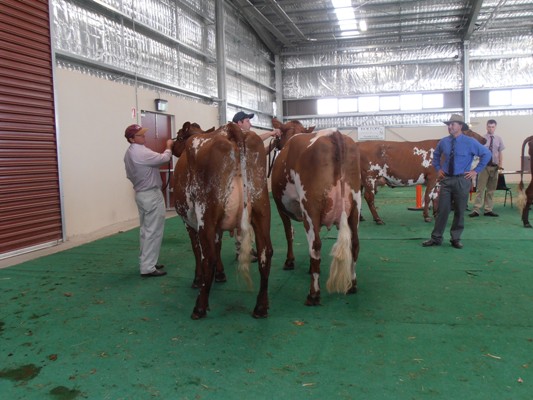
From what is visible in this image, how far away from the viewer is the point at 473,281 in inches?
Result: 172

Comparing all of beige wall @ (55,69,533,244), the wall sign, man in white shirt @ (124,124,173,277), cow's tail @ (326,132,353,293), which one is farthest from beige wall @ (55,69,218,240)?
the wall sign

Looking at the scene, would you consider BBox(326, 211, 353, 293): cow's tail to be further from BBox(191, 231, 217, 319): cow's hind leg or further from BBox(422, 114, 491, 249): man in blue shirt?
BBox(422, 114, 491, 249): man in blue shirt

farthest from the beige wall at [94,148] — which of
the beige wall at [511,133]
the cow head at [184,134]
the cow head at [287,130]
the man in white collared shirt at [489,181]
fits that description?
the beige wall at [511,133]

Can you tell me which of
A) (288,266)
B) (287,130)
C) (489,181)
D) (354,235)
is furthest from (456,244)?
(489,181)

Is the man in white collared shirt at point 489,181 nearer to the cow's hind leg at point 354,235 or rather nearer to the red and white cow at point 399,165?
the red and white cow at point 399,165

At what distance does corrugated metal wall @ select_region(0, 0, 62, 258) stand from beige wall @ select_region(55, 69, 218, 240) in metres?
0.28

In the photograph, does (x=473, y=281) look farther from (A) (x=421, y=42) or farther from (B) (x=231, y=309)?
(A) (x=421, y=42)

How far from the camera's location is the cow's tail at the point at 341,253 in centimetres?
373

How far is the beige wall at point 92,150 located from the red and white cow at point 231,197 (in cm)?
Result: 442

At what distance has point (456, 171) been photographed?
5.89 metres

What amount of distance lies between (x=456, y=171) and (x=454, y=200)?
41 centimetres

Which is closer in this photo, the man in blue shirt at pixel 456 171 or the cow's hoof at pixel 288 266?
the cow's hoof at pixel 288 266

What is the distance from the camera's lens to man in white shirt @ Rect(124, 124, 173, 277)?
4707mm

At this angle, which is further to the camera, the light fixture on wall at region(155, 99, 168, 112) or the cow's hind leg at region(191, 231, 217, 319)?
the light fixture on wall at region(155, 99, 168, 112)
